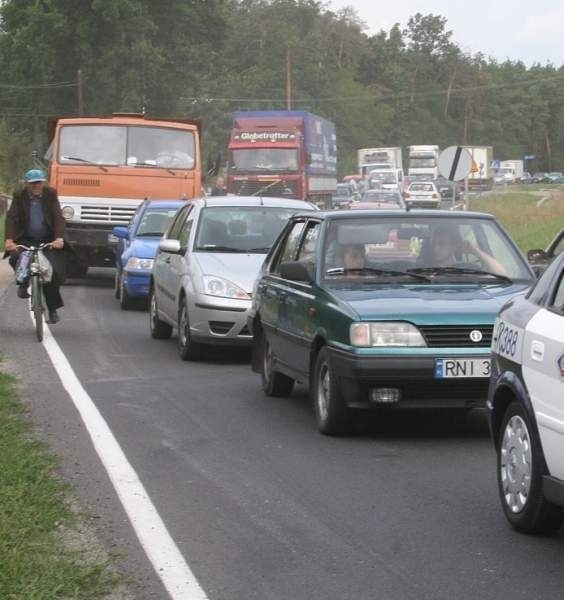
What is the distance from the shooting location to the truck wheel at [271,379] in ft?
38.2

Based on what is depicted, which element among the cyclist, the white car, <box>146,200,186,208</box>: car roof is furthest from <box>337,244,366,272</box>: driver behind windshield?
<box>146,200,186,208</box>: car roof

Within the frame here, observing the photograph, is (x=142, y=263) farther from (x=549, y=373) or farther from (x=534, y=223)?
(x=534, y=223)

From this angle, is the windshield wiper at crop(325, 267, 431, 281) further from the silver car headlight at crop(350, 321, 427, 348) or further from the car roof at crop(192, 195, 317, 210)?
the car roof at crop(192, 195, 317, 210)

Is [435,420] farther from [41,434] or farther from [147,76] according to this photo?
[147,76]

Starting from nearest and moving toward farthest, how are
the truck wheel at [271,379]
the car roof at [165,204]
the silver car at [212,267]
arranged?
the truck wheel at [271,379] < the silver car at [212,267] < the car roof at [165,204]

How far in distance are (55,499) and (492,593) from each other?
8.44 feet

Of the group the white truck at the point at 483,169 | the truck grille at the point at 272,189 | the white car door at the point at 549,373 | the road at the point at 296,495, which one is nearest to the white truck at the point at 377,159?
the white truck at the point at 483,169

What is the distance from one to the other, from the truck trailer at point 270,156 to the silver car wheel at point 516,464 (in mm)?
38521

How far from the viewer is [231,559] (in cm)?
624

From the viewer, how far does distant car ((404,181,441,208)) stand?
253 feet

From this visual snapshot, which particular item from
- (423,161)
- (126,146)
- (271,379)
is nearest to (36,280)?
(271,379)

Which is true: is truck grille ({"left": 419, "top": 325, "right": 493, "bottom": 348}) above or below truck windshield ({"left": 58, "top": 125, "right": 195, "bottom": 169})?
below

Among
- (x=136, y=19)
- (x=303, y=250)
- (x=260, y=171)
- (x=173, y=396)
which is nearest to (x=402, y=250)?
(x=303, y=250)

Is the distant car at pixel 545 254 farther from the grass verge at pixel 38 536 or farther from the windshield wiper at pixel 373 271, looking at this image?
the grass verge at pixel 38 536
